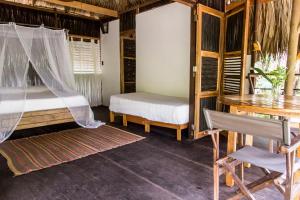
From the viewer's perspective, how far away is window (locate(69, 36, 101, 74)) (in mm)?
5938

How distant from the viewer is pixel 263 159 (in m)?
1.52

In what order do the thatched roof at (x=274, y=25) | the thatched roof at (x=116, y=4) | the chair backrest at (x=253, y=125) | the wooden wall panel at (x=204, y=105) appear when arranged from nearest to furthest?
the chair backrest at (x=253, y=125)
the wooden wall panel at (x=204, y=105)
the thatched roof at (x=274, y=25)
the thatched roof at (x=116, y=4)

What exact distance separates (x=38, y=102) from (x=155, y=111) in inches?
80.6

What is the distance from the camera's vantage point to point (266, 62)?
3.95 m

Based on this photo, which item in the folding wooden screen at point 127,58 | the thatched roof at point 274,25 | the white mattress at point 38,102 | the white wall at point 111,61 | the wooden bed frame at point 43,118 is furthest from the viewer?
the white wall at point 111,61

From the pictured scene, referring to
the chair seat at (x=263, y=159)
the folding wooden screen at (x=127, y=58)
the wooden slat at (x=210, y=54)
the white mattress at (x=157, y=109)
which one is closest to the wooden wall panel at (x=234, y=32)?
the wooden slat at (x=210, y=54)

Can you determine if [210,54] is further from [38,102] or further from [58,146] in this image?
[38,102]

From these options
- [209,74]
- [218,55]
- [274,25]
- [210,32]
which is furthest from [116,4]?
[274,25]

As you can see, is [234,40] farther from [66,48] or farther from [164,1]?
[66,48]

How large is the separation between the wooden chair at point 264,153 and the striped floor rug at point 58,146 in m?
1.95

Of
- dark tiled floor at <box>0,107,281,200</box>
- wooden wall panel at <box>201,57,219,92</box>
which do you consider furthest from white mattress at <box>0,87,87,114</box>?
wooden wall panel at <box>201,57,219,92</box>

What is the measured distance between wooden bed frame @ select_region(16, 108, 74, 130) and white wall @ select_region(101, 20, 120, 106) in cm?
226

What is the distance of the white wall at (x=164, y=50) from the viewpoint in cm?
421

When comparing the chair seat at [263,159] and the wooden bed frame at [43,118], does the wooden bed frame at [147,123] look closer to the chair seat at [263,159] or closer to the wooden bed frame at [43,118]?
the wooden bed frame at [43,118]
